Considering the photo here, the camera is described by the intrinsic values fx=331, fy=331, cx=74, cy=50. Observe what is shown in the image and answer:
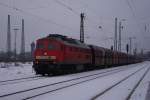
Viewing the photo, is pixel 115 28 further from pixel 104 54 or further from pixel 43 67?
pixel 43 67

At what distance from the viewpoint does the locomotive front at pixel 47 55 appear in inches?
1142

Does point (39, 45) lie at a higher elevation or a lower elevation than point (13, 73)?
higher

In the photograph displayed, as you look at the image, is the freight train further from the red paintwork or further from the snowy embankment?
the snowy embankment

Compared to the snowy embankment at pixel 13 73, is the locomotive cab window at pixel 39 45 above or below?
above

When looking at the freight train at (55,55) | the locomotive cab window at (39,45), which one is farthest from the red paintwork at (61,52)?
the locomotive cab window at (39,45)

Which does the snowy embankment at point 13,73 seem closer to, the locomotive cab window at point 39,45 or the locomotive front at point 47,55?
the locomotive front at point 47,55

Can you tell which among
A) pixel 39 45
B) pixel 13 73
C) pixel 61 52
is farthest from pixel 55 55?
pixel 13 73

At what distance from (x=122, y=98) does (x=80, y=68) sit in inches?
907

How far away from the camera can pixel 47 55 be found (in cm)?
2958

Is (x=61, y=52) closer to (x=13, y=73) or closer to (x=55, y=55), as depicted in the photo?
(x=55, y=55)

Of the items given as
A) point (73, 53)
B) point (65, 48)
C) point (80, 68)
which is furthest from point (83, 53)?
point (65, 48)

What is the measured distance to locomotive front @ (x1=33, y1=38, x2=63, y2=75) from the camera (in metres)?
29.0

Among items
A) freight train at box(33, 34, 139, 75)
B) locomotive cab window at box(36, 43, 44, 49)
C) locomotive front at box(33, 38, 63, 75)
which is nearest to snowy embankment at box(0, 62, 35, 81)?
locomotive front at box(33, 38, 63, 75)

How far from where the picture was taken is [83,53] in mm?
37969
